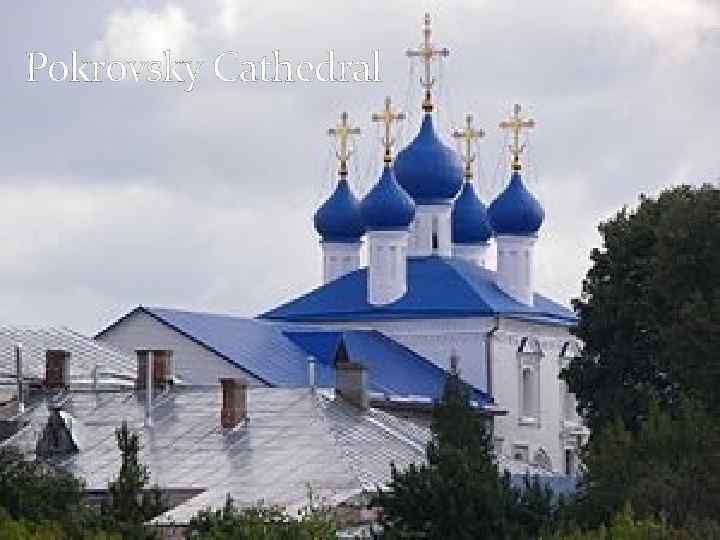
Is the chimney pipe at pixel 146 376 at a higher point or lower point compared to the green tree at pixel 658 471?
higher

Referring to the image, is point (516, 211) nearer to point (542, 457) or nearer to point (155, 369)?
point (542, 457)

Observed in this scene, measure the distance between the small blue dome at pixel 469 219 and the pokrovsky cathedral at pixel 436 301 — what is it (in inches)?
1.0

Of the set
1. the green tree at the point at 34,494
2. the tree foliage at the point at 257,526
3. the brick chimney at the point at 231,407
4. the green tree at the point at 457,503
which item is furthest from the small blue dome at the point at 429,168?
the tree foliage at the point at 257,526

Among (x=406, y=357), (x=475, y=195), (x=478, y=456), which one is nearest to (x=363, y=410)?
(x=478, y=456)

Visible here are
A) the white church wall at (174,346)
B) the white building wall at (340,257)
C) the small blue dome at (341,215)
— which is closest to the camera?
the white church wall at (174,346)

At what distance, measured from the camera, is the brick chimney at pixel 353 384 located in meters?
57.4

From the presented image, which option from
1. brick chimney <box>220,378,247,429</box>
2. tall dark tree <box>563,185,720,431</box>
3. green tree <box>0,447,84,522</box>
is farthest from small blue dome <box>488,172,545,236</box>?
green tree <box>0,447,84,522</box>

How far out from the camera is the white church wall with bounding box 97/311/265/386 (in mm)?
73250

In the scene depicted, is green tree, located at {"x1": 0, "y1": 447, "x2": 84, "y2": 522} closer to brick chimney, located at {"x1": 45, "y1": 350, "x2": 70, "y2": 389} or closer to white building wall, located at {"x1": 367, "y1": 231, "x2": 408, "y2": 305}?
brick chimney, located at {"x1": 45, "y1": 350, "x2": 70, "y2": 389}

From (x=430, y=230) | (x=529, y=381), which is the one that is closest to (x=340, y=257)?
(x=430, y=230)

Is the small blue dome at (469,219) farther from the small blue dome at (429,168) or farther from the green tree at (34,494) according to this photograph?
the green tree at (34,494)

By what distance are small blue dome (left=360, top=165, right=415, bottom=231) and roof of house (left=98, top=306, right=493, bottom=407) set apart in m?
2.68

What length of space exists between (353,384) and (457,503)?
17.9 meters

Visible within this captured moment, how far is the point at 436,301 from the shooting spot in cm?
8225
